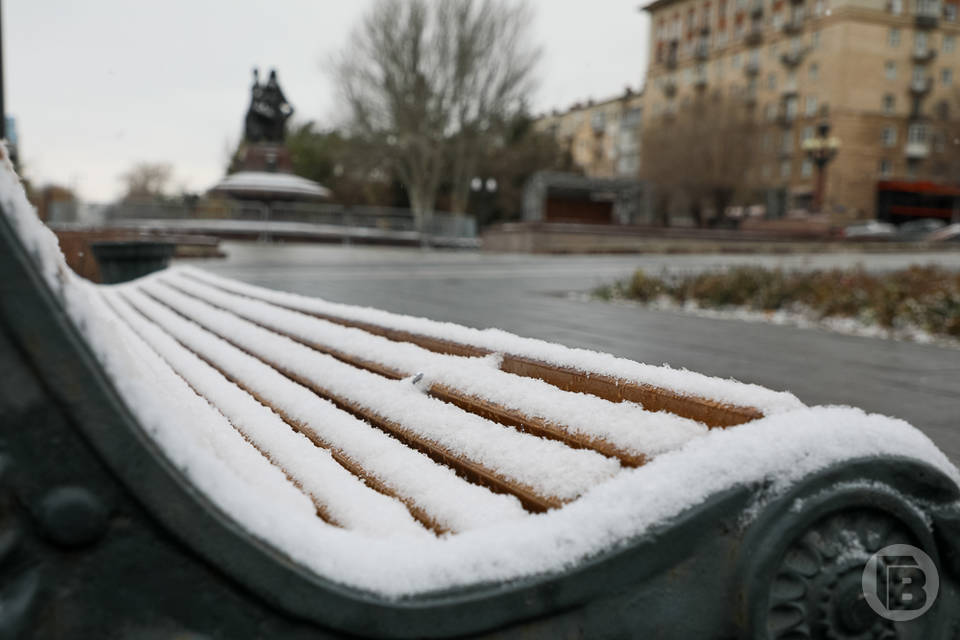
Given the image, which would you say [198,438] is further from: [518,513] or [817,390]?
[817,390]

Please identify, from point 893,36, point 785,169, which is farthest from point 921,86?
point 785,169

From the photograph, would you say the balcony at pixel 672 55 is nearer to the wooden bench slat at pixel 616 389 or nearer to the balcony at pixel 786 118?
the balcony at pixel 786 118

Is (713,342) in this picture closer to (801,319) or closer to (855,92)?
(801,319)

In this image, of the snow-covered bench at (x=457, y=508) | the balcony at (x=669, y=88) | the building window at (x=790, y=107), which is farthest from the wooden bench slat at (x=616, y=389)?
the balcony at (x=669, y=88)

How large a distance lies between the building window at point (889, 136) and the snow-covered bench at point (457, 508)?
57340 mm

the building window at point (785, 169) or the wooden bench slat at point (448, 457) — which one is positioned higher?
the building window at point (785, 169)

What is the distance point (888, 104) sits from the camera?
170 ft

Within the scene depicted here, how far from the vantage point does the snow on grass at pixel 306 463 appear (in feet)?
3.60

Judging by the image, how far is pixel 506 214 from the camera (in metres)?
40.8

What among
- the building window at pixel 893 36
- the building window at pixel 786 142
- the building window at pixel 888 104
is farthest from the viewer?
the building window at pixel 786 142

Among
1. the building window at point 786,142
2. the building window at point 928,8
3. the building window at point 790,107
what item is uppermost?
the building window at point 928,8

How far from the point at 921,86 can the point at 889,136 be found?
4.33 metres

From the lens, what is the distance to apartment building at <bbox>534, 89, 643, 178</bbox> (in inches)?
2689

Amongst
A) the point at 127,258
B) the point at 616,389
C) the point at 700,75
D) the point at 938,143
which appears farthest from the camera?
the point at 700,75
